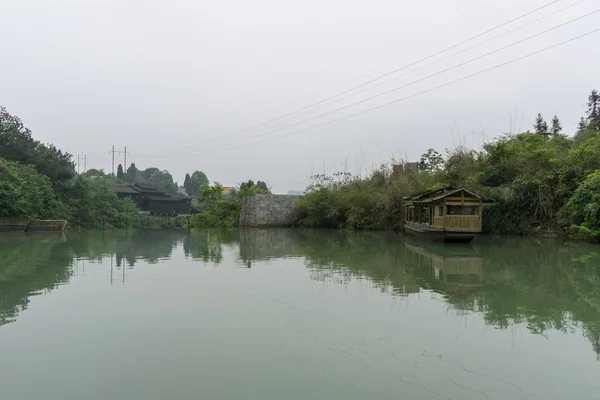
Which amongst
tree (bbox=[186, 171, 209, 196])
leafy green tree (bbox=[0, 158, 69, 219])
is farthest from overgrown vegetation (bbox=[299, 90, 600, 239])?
tree (bbox=[186, 171, 209, 196])

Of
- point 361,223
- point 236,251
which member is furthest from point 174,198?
point 236,251

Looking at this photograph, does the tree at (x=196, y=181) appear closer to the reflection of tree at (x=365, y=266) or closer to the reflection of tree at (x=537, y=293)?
the reflection of tree at (x=365, y=266)

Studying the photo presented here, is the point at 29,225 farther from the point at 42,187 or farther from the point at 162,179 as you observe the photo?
the point at 162,179

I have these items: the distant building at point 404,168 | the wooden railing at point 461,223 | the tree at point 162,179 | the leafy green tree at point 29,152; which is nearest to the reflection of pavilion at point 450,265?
the wooden railing at point 461,223

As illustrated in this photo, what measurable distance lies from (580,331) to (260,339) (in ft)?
10.3

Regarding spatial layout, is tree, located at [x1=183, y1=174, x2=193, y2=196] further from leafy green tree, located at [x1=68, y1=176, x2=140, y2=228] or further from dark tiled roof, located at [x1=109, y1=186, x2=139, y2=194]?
leafy green tree, located at [x1=68, y1=176, x2=140, y2=228]

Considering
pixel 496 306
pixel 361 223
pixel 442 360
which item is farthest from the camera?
pixel 361 223

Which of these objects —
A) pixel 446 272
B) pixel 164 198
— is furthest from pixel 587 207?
pixel 164 198

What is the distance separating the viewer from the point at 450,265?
8711mm

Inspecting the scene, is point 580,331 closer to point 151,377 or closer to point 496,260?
point 151,377

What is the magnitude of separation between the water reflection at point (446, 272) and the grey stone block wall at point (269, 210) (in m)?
13.1

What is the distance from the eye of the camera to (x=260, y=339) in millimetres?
3945

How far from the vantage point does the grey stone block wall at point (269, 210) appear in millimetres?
25625

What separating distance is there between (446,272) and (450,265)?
95 centimetres
